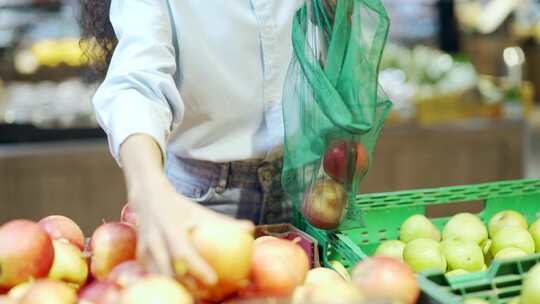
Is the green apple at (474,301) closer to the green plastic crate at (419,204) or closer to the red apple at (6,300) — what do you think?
the green plastic crate at (419,204)

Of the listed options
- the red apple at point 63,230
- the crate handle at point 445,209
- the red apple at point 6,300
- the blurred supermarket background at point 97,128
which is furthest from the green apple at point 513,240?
the blurred supermarket background at point 97,128

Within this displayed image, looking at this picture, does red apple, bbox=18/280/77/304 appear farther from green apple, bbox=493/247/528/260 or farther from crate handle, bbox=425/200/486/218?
crate handle, bbox=425/200/486/218

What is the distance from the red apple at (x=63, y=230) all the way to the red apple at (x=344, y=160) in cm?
53

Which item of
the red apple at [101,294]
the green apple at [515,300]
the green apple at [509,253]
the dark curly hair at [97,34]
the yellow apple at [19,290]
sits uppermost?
the dark curly hair at [97,34]

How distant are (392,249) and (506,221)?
1.03ft

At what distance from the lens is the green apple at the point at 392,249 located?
152 cm

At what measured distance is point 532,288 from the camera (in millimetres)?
1151

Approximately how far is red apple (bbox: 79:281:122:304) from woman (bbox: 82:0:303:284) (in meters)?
0.21

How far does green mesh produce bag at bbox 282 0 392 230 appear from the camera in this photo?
1.45 m

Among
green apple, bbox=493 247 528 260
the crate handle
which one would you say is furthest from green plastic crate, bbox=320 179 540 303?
the crate handle

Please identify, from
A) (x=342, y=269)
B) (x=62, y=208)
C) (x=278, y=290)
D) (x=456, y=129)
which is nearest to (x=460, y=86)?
(x=456, y=129)

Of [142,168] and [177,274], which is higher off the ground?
[142,168]

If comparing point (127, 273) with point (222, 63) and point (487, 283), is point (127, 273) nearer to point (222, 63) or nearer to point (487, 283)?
point (487, 283)

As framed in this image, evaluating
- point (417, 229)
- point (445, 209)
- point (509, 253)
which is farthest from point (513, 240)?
point (445, 209)
